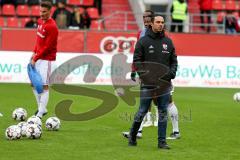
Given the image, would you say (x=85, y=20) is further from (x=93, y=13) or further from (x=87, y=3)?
(x=87, y=3)

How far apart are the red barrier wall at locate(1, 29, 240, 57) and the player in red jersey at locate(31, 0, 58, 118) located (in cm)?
1285

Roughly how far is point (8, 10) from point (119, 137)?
20.8 metres

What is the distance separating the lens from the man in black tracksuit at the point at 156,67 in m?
12.6

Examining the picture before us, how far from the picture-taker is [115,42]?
30234mm

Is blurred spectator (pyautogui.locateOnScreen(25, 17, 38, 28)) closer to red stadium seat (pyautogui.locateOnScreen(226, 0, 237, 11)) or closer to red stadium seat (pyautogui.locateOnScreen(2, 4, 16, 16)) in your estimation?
red stadium seat (pyautogui.locateOnScreen(2, 4, 16, 16))

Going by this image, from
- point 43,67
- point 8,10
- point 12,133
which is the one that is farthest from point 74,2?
point 12,133

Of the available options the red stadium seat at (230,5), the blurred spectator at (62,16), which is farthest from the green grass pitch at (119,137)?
the red stadium seat at (230,5)

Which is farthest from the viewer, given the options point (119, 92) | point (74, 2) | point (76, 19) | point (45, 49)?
point (74, 2)

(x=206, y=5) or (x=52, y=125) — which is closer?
(x=52, y=125)

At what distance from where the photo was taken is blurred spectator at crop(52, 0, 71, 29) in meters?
31.0

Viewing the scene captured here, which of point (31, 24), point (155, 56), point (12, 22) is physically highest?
point (155, 56)

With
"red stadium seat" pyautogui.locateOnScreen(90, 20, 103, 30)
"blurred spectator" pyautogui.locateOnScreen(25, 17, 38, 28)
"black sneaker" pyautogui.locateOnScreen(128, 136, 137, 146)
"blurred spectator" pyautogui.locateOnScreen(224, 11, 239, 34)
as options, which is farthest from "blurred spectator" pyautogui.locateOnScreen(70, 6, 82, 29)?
"black sneaker" pyautogui.locateOnScreen(128, 136, 137, 146)

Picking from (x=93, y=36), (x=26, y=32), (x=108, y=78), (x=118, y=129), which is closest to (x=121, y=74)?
(x=108, y=78)

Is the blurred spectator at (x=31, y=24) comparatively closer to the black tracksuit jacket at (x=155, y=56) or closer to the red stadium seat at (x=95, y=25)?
the red stadium seat at (x=95, y=25)
